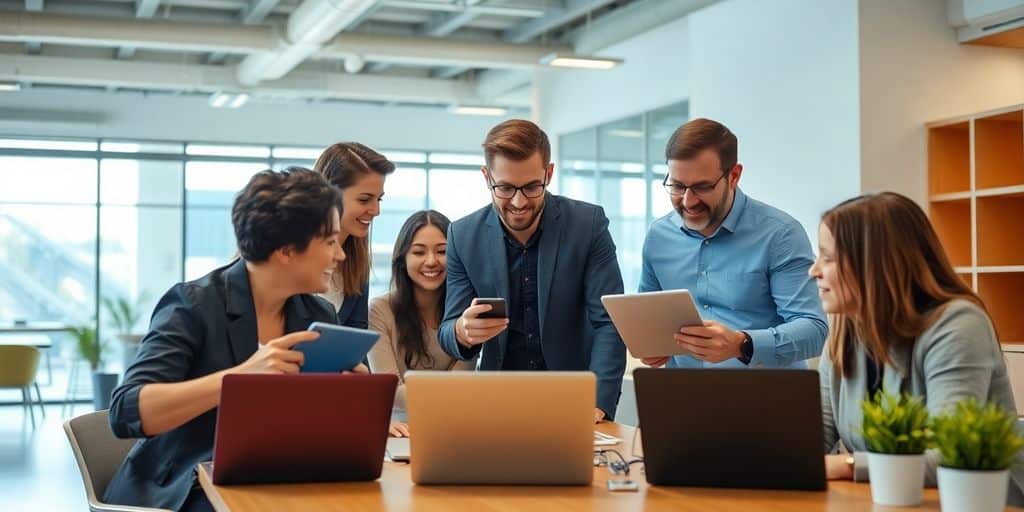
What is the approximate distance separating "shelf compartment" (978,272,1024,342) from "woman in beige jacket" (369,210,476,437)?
4.60 metres

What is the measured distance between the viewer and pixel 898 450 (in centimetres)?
218

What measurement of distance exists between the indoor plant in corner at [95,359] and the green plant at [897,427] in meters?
10.9

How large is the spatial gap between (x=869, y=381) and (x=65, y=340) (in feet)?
44.7

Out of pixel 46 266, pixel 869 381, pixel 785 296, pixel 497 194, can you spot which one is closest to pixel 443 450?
pixel 869 381

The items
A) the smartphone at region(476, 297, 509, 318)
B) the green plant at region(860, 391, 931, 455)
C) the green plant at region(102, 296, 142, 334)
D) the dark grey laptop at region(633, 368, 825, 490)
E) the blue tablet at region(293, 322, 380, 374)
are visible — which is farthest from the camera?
the green plant at region(102, 296, 142, 334)

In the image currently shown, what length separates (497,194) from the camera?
3.51 meters

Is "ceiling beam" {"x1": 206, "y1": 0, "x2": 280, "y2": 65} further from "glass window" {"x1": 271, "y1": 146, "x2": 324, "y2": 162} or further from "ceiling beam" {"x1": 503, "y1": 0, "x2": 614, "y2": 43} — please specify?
"glass window" {"x1": 271, "y1": 146, "x2": 324, "y2": 162}

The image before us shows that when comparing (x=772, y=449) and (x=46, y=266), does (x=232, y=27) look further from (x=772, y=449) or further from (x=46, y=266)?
(x=772, y=449)

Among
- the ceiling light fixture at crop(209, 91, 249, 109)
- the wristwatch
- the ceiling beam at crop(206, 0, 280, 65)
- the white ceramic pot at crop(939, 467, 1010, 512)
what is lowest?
the white ceramic pot at crop(939, 467, 1010, 512)

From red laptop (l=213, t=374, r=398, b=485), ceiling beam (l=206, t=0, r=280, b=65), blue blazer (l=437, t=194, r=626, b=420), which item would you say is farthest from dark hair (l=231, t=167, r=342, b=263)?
ceiling beam (l=206, t=0, r=280, b=65)

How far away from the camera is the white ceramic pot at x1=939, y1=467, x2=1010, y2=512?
1.97m

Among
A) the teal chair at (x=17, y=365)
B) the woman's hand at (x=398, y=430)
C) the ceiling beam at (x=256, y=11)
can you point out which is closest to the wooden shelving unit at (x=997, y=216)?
the woman's hand at (x=398, y=430)

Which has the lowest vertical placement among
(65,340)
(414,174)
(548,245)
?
(65,340)

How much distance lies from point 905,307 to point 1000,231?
5365mm
